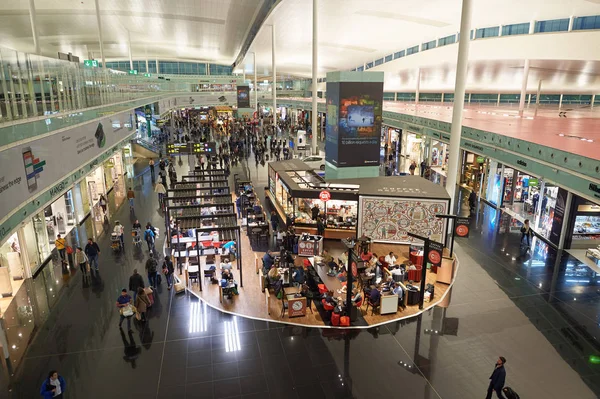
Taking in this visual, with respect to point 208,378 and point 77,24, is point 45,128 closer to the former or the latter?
point 208,378

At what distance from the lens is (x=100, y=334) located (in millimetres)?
9391

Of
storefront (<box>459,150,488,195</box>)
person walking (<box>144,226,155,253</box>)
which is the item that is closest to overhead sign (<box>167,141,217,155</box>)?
person walking (<box>144,226,155,253</box>)

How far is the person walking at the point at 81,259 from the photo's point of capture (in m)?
12.2

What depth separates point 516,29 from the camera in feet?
89.3

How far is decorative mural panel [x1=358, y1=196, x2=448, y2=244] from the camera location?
569 inches

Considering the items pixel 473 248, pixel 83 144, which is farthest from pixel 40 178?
pixel 473 248

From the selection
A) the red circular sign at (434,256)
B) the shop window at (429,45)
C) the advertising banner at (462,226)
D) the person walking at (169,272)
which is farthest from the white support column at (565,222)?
the shop window at (429,45)

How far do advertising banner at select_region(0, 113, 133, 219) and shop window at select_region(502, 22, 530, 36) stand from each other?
26810 mm

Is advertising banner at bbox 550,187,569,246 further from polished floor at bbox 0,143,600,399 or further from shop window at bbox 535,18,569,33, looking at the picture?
shop window at bbox 535,18,569,33

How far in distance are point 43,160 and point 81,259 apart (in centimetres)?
318

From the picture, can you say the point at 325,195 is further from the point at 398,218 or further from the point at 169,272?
the point at 169,272

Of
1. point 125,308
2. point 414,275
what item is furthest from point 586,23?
point 125,308

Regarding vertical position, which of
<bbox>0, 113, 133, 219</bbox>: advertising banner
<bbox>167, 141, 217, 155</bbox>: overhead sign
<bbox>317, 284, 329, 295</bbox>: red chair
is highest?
<bbox>0, 113, 133, 219</bbox>: advertising banner

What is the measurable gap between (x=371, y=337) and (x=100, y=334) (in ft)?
21.1
